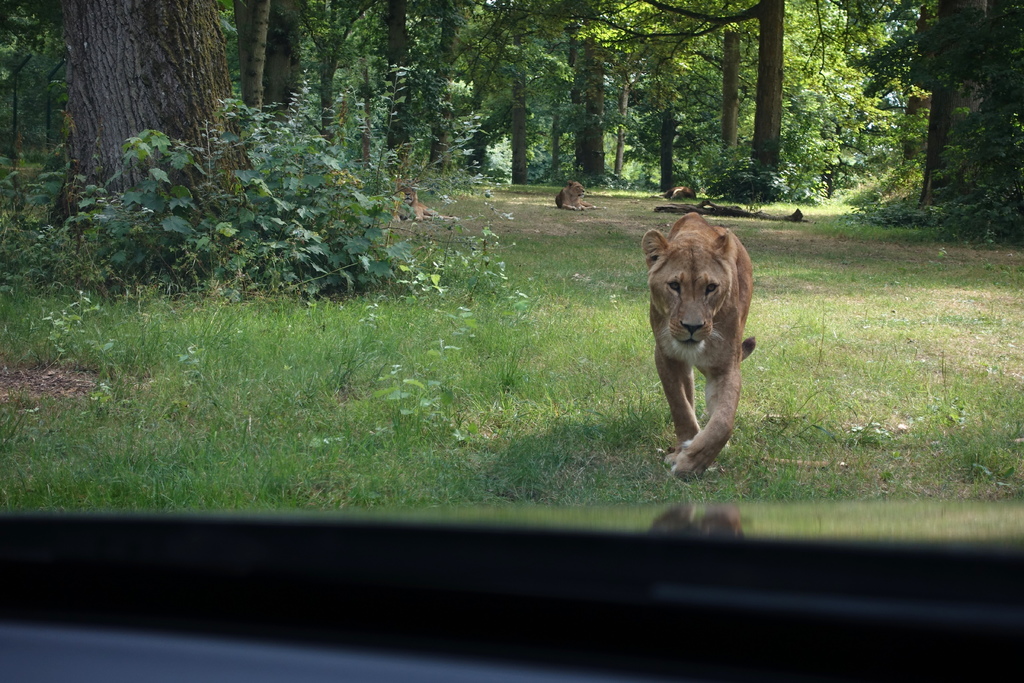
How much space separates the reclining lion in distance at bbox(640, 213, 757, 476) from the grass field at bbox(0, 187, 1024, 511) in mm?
240

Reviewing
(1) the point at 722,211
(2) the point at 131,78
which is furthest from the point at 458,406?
(1) the point at 722,211

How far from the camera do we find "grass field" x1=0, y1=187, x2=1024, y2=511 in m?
4.67

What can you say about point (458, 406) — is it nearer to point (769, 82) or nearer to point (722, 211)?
point (722, 211)

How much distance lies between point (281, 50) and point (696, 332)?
18.4 metres

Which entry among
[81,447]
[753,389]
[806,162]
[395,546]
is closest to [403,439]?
[81,447]

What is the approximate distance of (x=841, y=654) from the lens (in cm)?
81

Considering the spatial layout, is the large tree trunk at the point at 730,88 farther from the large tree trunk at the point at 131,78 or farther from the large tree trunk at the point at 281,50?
the large tree trunk at the point at 131,78

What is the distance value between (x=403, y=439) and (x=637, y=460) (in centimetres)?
138

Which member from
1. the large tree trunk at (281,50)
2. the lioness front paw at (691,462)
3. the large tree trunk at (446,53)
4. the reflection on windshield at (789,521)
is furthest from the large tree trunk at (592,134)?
the reflection on windshield at (789,521)

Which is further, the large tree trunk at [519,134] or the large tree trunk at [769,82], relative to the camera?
the large tree trunk at [519,134]

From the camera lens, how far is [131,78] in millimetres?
9406

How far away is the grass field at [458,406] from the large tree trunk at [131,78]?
2.08m

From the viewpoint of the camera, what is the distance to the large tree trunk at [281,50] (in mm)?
20672

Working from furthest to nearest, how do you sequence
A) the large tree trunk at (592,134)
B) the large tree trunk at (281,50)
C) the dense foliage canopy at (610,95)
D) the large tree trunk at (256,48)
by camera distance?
the large tree trunk at (592,134), the large tree trunk at (281,50), the large tree trunk at (256,48), the dense foliage canopy at (610,95)
